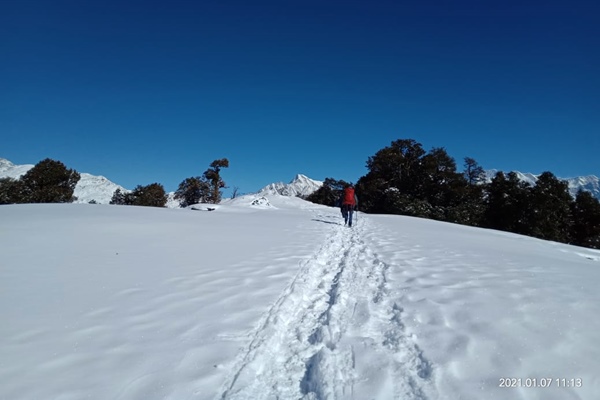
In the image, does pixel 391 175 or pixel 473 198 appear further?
pixel 391 175

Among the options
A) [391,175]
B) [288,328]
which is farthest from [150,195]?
[288,328]

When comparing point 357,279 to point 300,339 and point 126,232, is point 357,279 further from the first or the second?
point 126,232

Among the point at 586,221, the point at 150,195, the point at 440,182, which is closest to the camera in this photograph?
the point at 586,221

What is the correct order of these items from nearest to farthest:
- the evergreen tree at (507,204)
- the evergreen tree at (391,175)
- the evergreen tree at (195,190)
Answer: the evergreen tree at (507,204) → the evergreen tree at (391,175) → the evergreen tree at (195,190)

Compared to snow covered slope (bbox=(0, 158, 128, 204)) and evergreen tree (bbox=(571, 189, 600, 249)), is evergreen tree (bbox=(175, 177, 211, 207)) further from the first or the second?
snow covered slope (bbox=(0, 158, 128, 204))

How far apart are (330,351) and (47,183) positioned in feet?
148

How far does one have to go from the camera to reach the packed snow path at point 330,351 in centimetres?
265

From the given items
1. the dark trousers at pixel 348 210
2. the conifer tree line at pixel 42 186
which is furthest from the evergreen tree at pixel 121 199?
the dark trousers at pixel 348 210

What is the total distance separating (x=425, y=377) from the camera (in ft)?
9.00

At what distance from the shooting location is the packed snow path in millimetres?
2649

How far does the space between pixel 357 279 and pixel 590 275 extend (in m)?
4.78

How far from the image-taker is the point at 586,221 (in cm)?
3231

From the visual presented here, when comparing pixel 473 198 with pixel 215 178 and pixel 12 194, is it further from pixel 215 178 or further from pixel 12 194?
pixel 12 194

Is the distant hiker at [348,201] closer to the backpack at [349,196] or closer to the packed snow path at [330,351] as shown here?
the backpack at [349,196]
